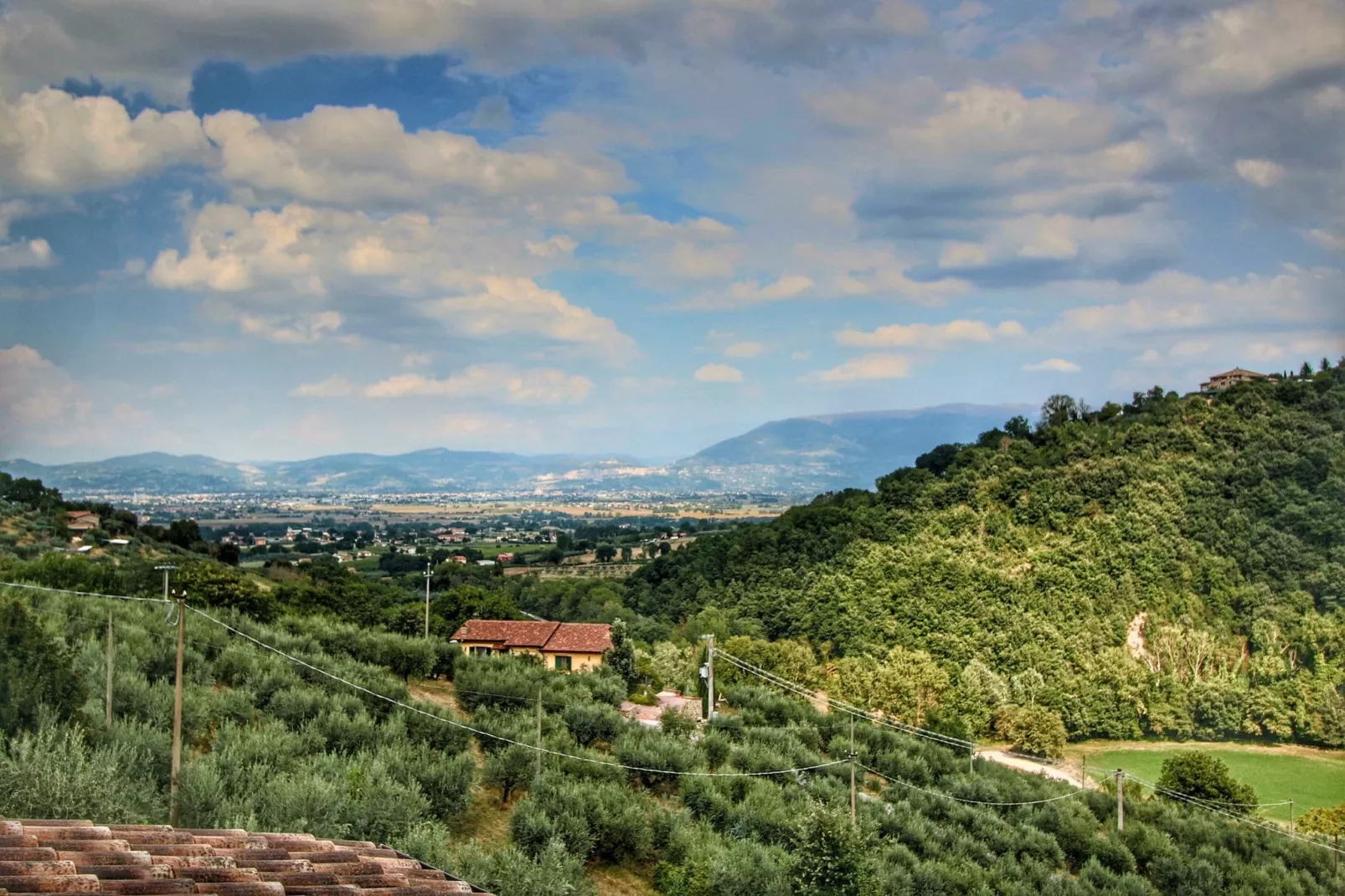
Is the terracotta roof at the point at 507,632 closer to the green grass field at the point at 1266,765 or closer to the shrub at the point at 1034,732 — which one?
the shrub at the point at 1034,732

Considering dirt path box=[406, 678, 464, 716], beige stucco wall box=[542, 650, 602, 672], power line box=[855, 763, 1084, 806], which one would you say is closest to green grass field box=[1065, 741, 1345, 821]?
power line box=[855, 763, 1084, 806]

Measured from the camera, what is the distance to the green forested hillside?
38.5m

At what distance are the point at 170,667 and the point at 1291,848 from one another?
25.4m

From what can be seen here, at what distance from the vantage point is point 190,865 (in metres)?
4.07

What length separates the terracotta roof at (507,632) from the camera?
107 ft

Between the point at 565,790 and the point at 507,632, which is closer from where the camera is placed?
the point at 565,790

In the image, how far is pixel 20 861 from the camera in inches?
137

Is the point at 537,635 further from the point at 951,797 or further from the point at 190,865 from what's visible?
the point at 190,865

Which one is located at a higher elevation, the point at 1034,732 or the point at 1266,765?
the point at 1034,732

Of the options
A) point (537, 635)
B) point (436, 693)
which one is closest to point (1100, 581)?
point (537, 635)

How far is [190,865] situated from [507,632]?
30.1 metres

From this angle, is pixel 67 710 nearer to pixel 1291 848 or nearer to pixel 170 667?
pixel 170 667

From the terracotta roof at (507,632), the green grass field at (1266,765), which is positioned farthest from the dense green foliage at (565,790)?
the green grass field at (1266,765)

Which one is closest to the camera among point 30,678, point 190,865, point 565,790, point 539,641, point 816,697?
point 190,865
